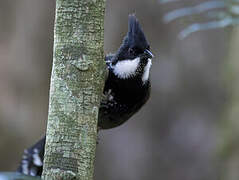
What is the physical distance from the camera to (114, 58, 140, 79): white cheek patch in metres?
4.04

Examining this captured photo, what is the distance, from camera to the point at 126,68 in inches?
160

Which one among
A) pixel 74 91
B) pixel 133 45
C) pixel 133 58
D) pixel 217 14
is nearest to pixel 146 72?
pixel 133 58

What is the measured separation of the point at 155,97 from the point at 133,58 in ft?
14.0

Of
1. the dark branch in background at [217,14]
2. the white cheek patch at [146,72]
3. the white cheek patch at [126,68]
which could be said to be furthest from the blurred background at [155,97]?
the white cheek patch at [126,68]

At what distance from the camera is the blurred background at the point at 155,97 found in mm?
7238

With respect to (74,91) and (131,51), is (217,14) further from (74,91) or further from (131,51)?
(74,91)

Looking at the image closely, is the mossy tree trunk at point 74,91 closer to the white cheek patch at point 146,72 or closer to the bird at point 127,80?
the bird at point 127,80

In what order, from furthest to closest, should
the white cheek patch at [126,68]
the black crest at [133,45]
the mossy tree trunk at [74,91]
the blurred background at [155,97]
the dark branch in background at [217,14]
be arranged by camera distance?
the blurred background at [155,97], the dark branch in background at [217,14], the white cheek patch at [126,68], the black crest at [133,45], the mossy tree trunk at [74,91]

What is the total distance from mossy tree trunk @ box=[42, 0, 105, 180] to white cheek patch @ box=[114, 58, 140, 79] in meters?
1.33

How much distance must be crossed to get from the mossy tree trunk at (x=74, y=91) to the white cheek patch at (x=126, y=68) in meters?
1.33

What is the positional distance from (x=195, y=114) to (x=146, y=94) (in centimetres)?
439

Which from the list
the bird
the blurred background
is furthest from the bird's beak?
the blurred background

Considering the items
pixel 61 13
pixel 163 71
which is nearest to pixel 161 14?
pixel 163 71

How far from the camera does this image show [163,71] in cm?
815
